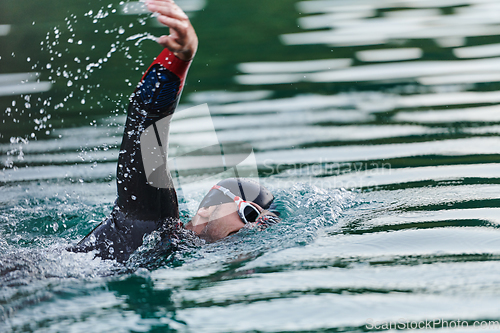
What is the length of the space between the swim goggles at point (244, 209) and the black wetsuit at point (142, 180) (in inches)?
22.7

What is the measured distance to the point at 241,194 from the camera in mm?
4094

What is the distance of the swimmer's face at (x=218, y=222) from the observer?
384 centimetres

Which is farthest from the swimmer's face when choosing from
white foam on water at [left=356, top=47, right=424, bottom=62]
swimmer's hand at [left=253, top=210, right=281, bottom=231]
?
white foam on water at [left=356, top=47, right=424, bottom=62]

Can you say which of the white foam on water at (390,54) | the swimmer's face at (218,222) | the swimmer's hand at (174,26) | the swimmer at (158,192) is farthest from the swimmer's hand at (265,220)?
the white foam on water at (390,54)

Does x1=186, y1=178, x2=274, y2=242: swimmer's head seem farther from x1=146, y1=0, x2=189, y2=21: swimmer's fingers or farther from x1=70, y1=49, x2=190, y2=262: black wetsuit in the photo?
x1=146, y1=0, x2=189, y2=21: swimmer's fingers

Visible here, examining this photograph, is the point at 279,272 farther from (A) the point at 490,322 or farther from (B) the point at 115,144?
(B) the point at 115,144

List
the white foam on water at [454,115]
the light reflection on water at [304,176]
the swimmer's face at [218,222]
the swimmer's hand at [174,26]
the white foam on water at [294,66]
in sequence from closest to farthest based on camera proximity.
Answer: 1. the swimmer's hand at [174,26]
2. the light reflection on water at [304,176]
3. the swimmer's face at [218,222]
4. the white foam on water at [454,115]
5. the white foam on water at [294,66]

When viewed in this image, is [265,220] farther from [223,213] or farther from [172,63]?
[172,63]

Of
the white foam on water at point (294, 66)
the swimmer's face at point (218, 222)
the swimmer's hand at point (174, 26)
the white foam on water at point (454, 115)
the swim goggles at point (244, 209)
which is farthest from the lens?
the white foam on water at point (294, 66)

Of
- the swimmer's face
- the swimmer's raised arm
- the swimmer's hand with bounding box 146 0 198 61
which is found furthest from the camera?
the swimmer's face

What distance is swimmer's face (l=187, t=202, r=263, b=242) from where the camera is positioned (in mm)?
3836

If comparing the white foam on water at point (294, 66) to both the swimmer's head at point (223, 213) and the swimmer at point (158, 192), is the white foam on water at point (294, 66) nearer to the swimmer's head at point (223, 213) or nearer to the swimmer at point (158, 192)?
the swimmer's head at point (223, 213)

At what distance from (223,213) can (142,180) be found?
2.83ft

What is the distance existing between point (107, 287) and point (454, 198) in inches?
130
